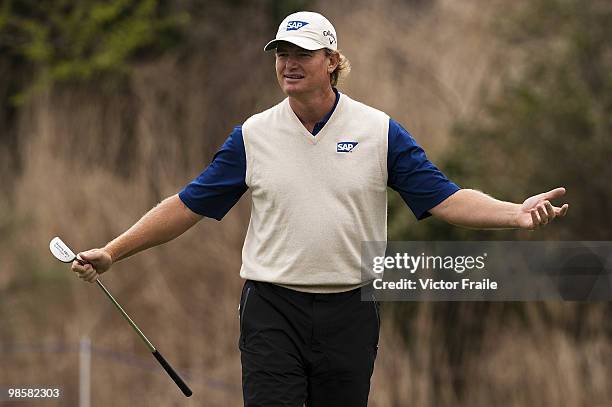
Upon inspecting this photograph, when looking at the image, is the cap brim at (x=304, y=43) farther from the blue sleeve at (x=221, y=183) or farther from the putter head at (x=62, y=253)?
the putter head at (x=62, y=253)

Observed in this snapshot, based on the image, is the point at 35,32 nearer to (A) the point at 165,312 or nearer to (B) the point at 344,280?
(A) the point at 165,312

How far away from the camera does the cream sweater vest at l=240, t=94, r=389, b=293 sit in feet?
15.3

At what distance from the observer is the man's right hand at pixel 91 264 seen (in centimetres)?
472

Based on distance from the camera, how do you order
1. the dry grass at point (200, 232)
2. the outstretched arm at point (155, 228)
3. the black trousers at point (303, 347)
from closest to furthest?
the black trousers at point (303, 347) < the outstretched arm at point (155, 228) < the dry grass at point (200, 232)

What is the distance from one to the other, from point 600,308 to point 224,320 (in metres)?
3.42

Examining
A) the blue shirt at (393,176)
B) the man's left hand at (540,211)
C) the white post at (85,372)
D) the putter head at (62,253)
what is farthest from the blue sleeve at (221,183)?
the white post at (85,372)

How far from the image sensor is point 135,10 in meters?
13.8

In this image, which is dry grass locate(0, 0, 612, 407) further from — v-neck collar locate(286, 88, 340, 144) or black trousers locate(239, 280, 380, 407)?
v-neck collar locate(286, 88, 340, 144)

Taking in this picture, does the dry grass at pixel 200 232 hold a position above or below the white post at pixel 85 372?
above

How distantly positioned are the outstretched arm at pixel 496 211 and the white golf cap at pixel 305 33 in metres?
0.79

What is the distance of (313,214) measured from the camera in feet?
15.3

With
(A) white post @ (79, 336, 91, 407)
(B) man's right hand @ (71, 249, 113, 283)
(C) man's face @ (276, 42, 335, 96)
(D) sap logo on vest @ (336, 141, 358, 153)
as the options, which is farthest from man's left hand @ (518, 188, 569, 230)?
(A) white post @ (79, 336, 91, 407)

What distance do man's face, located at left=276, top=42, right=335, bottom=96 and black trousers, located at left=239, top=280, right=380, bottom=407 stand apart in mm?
774

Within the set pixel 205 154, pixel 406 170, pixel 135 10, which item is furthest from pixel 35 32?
pixel 406 170
